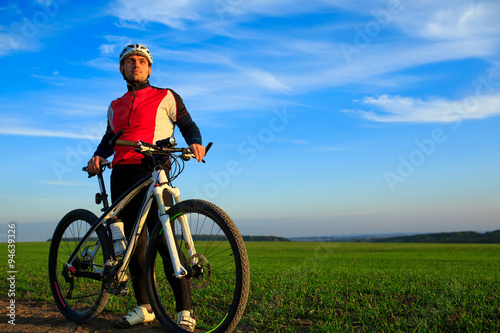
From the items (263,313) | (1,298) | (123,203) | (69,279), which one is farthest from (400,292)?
(1,298)

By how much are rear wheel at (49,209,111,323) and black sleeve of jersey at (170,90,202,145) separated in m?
1.52

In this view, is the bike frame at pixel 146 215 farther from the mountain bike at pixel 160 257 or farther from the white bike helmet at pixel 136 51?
the white bike helmet at pixel 136 51

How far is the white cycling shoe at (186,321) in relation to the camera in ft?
11.8

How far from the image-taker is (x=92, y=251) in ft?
15.6

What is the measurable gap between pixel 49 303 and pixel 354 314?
4326 millimetres

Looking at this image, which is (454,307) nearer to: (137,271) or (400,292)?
(400,292)

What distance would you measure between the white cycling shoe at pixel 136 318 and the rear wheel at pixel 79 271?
454 mm

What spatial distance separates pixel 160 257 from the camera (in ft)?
12.6

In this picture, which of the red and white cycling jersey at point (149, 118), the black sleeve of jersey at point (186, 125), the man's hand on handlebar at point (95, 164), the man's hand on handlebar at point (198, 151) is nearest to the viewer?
the man's hand on handlebar at point (198, 151)

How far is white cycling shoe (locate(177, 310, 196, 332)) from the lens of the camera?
361 cm

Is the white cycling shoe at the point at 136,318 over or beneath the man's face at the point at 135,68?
beneath

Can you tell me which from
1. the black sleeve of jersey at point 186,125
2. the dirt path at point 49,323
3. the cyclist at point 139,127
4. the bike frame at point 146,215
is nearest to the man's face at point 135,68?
the cyclist at point 139,127

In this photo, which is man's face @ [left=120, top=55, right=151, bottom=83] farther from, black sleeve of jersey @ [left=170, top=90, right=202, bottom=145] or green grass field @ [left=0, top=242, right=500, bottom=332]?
green grass field @ [left=0, top=242, right=500, bottom=332]

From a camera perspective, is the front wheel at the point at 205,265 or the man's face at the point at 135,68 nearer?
the front wheel at the point at 205,265
